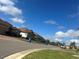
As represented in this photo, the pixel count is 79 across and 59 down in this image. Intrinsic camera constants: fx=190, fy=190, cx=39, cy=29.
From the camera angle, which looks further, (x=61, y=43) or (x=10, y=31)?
(x=61, y=43)

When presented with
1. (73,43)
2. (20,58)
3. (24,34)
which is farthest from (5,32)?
(20,58)

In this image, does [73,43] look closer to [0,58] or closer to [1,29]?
[1,29]

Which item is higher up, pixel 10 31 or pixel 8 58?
pixel 10 31

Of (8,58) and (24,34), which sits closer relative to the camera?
(8,58)

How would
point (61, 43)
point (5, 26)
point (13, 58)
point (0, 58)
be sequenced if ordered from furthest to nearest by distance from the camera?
point (61, 43) → point (5, 26) → point (13, 58) → point (0, 58)

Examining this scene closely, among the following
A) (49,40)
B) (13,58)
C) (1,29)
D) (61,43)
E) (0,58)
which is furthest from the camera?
(61,43)

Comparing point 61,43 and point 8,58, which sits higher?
point 61,43

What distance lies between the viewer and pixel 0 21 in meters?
71.0

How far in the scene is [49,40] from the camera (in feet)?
325

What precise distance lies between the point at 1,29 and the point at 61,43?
1949 inches

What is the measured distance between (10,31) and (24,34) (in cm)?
2665

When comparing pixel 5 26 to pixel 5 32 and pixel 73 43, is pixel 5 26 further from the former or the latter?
pixel 73 43

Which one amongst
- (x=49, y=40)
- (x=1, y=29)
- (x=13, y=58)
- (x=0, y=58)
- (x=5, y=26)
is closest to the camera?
(x=0, y=58)

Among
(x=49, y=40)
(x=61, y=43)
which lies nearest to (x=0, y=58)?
(x=49, y=40)
